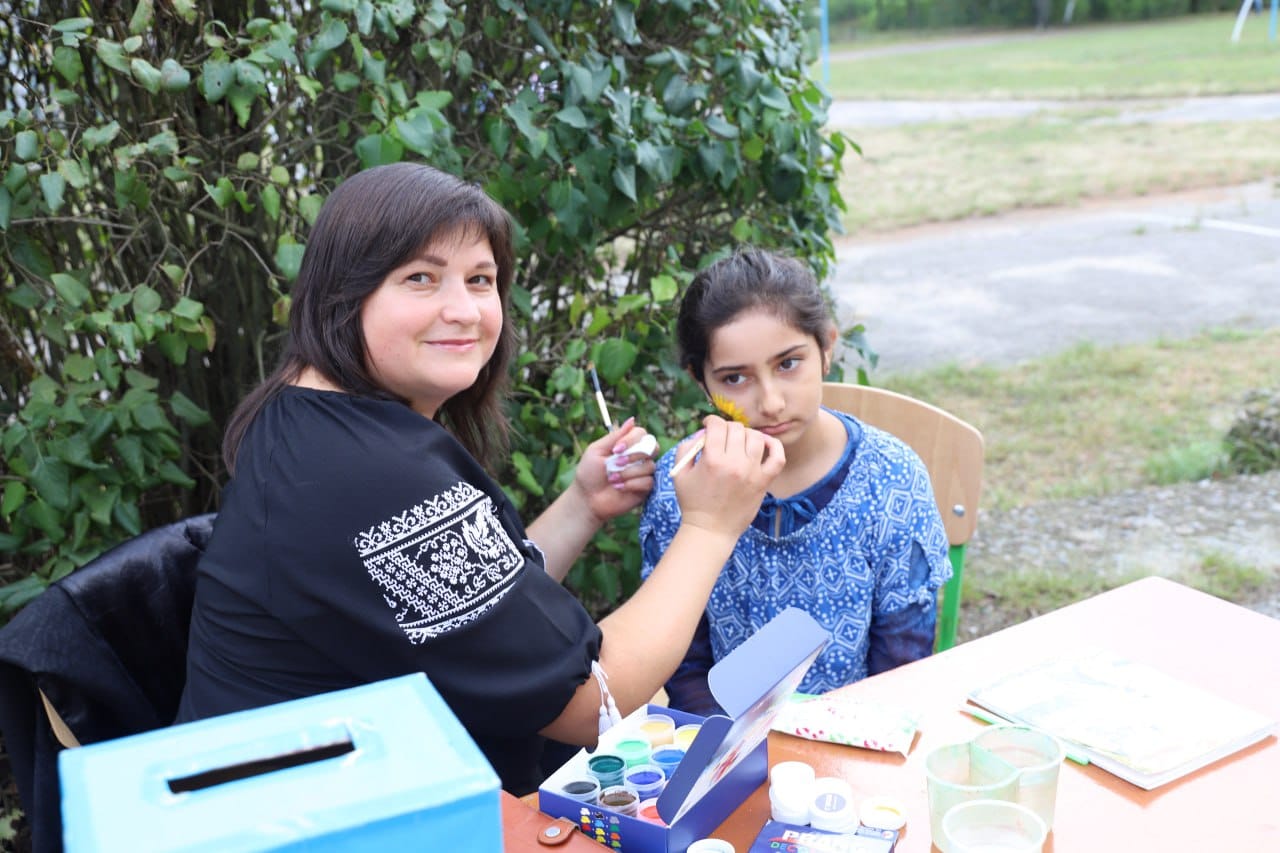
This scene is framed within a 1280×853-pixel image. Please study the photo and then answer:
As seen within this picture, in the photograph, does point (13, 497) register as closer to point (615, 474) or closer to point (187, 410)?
point (187, 410)

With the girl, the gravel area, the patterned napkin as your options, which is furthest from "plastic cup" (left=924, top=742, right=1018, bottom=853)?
the gravel area

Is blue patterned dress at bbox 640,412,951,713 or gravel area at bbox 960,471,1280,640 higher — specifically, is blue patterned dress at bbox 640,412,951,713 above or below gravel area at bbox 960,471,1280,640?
above

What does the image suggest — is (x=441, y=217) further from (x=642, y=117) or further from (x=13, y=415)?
(x=13, y=415)

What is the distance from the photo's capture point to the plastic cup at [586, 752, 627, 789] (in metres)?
1.37

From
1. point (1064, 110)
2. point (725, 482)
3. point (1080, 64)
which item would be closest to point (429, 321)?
point (725, 482)

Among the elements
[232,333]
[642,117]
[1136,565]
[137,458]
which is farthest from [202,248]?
[1136,565]

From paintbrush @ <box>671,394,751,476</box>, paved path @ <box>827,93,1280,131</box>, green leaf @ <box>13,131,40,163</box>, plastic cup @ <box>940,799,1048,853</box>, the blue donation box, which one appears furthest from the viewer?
paved path @ <box>827,93,1280,131</box>

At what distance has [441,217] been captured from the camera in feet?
5.04

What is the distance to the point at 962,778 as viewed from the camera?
1336 millimetres

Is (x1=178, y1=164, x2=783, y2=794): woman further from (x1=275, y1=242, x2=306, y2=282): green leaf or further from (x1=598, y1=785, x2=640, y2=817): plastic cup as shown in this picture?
(x1=275, y1=242, x2=306, y2=282): green leaf

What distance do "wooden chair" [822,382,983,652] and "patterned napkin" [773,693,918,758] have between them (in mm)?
761

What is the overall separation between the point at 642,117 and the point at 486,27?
35 cm

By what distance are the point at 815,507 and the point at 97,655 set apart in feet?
3.75

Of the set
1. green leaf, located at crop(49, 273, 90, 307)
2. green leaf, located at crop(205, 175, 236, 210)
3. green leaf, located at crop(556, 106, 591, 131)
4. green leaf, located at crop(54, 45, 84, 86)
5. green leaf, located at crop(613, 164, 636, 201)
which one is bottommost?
green leaf, located at crop(49, 273, 90, 307)
